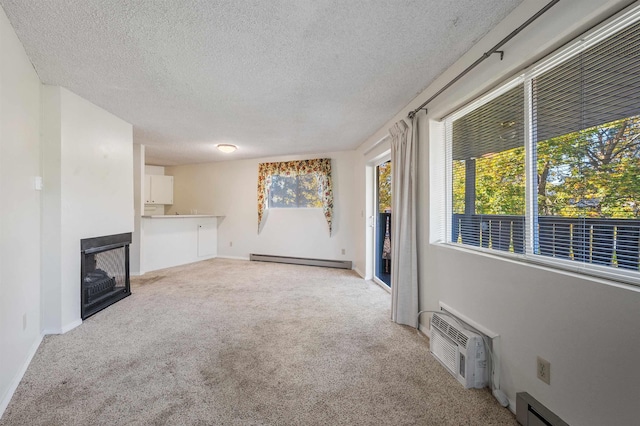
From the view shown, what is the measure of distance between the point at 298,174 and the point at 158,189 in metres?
3.33

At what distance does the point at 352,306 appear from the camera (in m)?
3.29

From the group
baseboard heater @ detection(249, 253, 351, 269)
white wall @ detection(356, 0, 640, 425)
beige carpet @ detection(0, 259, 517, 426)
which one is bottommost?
beige carpet @ detection(0, 259, 517, 426)

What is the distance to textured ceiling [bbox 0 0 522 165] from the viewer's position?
1.61 m

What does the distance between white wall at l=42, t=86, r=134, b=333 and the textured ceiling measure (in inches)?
8.6

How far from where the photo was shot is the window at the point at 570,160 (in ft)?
3.74

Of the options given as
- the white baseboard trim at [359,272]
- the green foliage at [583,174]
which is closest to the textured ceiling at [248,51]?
the green foliage at [583,174]

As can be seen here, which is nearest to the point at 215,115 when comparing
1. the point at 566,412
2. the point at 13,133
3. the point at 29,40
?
the point at 29,40

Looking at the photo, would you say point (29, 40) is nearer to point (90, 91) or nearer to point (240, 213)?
point (90, 91)

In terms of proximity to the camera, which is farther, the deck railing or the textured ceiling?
the textured ceiling

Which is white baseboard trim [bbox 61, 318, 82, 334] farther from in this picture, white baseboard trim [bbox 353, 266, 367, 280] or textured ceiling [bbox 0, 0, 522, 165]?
white baseboard trim [bbox 353, 266, 367, 280]

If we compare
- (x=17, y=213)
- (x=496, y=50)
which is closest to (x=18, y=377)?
(x=17, y=213)

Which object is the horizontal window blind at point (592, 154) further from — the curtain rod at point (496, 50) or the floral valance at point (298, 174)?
the floral valance at point (298, 174)

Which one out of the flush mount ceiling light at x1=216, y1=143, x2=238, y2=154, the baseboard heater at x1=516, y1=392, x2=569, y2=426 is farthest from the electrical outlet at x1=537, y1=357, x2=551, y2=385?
the flush mount ceiling light at x1=216, y1=143, x2=238, y2=154

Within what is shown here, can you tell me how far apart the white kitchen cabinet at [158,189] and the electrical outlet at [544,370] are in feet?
22.7
